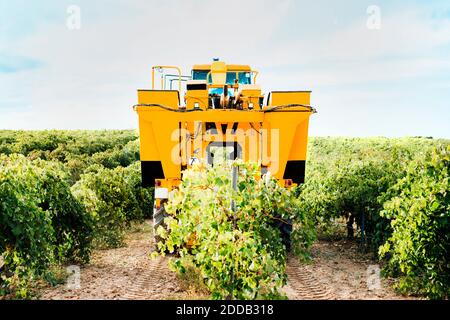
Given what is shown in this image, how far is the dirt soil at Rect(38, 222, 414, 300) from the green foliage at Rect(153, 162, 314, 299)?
191 centimetres

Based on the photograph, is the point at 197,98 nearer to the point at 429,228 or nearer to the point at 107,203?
the point at 107,203

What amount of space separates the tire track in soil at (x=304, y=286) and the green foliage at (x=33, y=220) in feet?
12.2

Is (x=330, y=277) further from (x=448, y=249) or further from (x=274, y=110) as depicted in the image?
(x=274, y=110)

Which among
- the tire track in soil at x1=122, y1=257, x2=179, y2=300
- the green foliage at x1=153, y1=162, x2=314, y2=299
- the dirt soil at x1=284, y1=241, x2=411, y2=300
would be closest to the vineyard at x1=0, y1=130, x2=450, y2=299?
the green foliage at x1=153, y1=162, x2=314, y2=299

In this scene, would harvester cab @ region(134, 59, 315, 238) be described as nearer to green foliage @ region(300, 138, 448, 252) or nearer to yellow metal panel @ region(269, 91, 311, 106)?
yellow metal panel @ region(269, 91, 311, 106)

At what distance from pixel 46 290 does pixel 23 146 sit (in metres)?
20.1

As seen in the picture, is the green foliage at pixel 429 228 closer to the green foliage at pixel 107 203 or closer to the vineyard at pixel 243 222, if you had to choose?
the vineyard at pixel 243 222

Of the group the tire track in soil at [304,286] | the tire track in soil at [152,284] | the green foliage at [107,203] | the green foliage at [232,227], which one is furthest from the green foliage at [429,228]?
the green foliage at [107,203]

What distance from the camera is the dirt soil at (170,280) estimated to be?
5.99m

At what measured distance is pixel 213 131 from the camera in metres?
7.36

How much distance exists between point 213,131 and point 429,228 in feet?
A: 12.9

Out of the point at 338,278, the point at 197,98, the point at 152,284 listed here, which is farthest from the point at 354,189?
the point at 152,284

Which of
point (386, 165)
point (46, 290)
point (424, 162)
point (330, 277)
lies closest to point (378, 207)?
point (386, 165)

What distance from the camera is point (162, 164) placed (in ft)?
23.6
